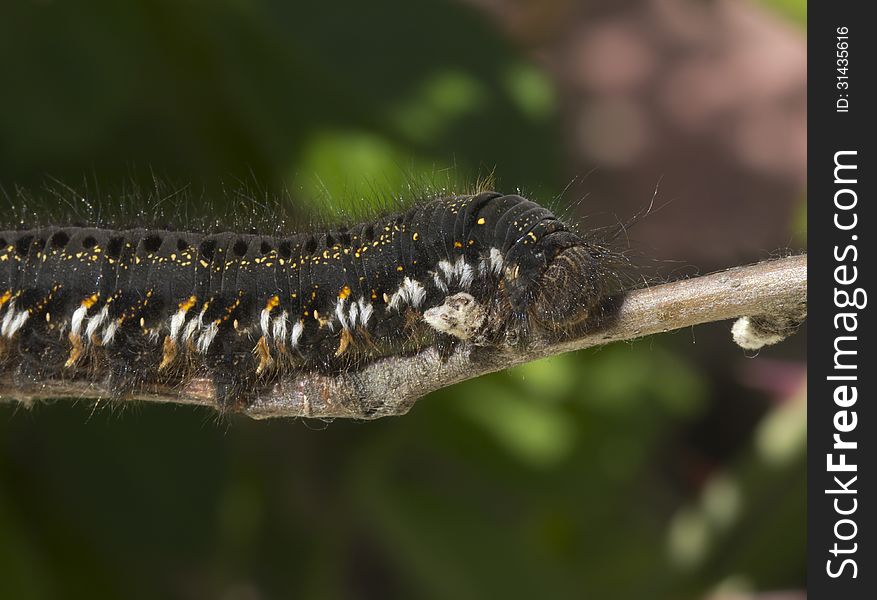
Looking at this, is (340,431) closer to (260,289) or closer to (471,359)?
(260,289)

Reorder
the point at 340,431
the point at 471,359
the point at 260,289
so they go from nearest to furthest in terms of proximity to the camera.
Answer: the point at 471,359 < the point at 260,289 < the point at 340,431

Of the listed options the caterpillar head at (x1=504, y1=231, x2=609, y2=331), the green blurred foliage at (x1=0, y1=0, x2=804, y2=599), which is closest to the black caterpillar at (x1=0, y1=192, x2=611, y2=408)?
the caterpillar head at (x1=504, y1=231, x2=609, y2=331)

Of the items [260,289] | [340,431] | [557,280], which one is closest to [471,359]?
[557,280]

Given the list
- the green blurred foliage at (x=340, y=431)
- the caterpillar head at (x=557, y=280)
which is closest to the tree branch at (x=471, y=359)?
the caterpillar head at (x=557, y=280)

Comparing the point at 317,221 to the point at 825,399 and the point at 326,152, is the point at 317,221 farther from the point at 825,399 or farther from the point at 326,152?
the point at 825,399
